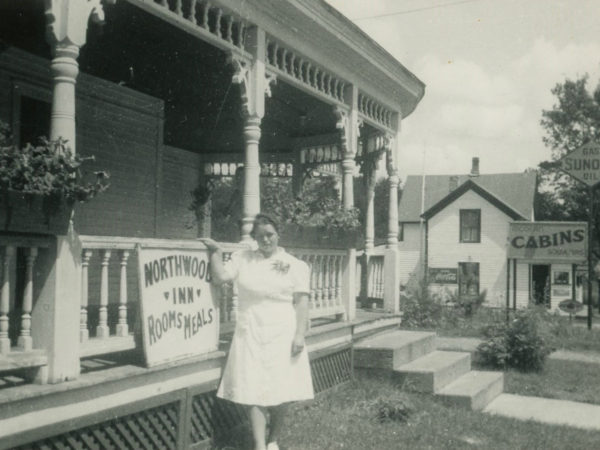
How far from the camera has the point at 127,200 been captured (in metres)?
10.1

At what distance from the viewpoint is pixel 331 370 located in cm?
851

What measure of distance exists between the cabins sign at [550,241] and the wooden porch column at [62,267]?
1397 centimetres

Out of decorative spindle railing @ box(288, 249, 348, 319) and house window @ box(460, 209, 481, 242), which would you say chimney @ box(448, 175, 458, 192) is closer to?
house window @ box(460, 209, 481, 242)

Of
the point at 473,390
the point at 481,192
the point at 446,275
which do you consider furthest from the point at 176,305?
the point at 481,192

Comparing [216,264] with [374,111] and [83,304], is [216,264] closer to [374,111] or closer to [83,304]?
[83,304]

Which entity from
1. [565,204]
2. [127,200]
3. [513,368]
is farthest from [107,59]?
[565,204]

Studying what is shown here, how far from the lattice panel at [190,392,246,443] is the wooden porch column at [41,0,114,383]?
62.4 inches

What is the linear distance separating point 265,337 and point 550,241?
13211 mm

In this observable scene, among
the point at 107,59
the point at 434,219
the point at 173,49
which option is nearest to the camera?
the point at 173,49

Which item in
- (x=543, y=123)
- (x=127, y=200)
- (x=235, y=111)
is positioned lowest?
(x=127, y=200)

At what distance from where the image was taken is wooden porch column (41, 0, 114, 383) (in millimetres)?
4465

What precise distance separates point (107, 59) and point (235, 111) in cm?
271

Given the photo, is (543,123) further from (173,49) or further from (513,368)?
(173,49)

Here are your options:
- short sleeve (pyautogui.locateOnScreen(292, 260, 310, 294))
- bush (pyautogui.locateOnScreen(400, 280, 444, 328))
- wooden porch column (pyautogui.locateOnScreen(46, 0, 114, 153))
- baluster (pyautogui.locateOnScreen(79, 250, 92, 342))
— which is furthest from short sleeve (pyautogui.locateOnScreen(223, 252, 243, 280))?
bush (pyautogui.locateOnScreen(400, 280, 444, 328))
